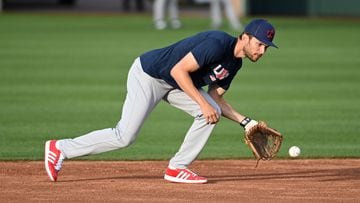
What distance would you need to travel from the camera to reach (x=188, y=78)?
26.7ft

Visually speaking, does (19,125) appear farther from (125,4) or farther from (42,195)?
(125,4)

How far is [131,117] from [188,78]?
641mm

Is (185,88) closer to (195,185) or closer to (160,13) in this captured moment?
(195,185)

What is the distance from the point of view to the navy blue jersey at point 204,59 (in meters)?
8.12

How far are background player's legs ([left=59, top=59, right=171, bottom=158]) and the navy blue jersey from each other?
0.09 meters

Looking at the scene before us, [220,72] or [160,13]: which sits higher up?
[220,72]

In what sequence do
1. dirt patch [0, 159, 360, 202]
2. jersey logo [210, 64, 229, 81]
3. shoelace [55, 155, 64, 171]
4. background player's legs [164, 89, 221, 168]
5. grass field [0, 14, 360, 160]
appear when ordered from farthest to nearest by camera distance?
grass field [0, 14, 360, 160], shoelace [55, 155, 64, 171], background player's legs [164, 89, 221, 168], jersey logo [210, 64, 229, 81], dirt patch [0, 159, 360, 202]

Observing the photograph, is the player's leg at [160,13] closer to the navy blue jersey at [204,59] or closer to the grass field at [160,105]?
the grass field at [160,105]

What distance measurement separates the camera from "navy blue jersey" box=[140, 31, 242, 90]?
812 centimetres

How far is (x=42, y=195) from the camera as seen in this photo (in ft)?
27.2

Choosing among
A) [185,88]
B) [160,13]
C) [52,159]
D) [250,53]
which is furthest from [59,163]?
[160,13]

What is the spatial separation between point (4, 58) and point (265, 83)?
5.59 metres

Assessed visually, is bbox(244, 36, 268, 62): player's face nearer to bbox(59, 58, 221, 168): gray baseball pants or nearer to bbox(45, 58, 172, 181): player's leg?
bbox(59, 58, 221, 168): gray baseball pants

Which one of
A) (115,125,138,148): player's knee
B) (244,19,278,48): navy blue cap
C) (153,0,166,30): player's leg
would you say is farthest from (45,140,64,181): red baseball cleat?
(153,0,166,30): player's leg
